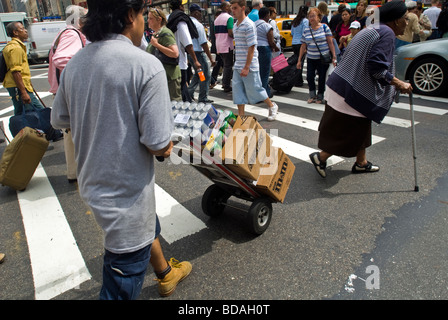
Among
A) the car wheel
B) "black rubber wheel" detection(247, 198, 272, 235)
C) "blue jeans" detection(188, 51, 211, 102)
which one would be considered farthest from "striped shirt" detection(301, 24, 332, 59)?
"black rubber wheel" detection(247, 198, 272, 235)

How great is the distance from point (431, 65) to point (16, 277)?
8259 millimetres

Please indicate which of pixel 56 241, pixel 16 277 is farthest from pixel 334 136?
pixel 16 277

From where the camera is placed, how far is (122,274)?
6.01 feet

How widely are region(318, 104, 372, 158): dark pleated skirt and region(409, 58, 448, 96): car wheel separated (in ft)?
15.5

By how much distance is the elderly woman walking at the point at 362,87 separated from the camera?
345cm

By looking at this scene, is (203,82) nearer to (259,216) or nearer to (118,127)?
(259,216)

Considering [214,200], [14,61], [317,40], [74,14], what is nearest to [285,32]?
[317,40]

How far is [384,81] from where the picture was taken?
351 centimetres

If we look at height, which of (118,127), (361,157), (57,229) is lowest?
(57,229)

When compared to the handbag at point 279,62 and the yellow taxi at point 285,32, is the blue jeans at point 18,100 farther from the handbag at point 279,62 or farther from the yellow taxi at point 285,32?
the yellow taxi at point 285,32

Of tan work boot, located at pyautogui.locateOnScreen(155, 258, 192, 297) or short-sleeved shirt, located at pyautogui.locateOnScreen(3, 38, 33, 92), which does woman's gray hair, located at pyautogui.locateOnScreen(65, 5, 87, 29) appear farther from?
tan work boot, located at pyautogui.locateOnScreen(155, 258, 192, 297)

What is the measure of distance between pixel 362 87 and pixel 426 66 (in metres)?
5.13

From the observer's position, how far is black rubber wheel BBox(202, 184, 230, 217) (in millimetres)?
3406

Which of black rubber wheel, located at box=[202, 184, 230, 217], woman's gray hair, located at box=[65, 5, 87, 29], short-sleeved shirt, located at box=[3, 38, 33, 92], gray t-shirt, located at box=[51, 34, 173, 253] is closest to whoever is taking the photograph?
gray t-shirt, located at box=[51, 34, 173, 253]
